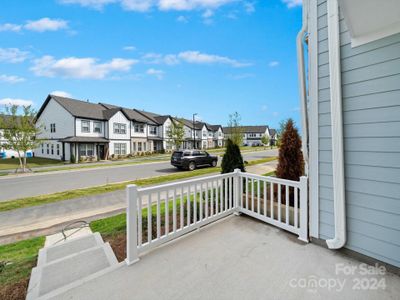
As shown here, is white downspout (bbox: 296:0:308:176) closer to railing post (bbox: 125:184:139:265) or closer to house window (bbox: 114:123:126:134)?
railing post (bbox: 125:184:139:265)

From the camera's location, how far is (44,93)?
2286 cm

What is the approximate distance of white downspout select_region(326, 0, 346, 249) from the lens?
2475 millimetres

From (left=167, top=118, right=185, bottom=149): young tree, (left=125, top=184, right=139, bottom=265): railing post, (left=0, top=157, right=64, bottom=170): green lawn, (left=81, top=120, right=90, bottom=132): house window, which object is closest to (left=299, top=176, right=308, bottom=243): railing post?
(left=125, top=184, right=139, bottom=265): railing post

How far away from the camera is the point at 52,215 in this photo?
5.31 m

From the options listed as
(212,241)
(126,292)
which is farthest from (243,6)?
(126,292)

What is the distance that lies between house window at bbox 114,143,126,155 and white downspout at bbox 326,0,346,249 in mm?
25863

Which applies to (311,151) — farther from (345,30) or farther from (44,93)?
(44,93)

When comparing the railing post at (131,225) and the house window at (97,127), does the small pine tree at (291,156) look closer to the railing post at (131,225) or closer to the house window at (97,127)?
the railing post at (131,225)

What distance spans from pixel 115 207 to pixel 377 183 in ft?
20.1

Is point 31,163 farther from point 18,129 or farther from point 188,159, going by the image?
point 188,159

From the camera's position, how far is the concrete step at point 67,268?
83.5 inches

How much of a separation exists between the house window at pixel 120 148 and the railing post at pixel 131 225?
2468cm

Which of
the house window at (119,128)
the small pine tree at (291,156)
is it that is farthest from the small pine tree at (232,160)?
the house window at (119,128)

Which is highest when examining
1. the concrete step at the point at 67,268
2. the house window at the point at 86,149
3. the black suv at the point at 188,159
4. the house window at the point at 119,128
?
the house window at the point at 119,128
